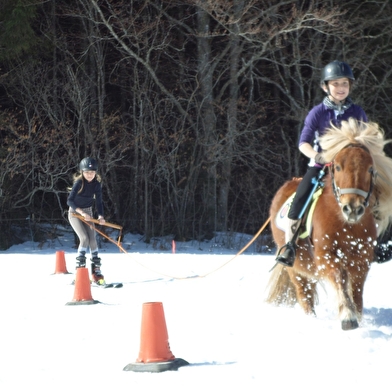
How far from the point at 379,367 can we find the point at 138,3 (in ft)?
64.4

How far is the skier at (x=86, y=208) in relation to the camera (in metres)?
12.1

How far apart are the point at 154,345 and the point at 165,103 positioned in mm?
18087

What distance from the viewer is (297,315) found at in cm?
828

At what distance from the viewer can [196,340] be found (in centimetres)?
705

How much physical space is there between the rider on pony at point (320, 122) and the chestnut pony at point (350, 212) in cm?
21

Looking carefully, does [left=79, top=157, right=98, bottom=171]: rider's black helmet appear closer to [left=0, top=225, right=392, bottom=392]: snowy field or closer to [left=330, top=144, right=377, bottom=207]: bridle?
[left=0, top=225, right=392, bottom=392]: snowy field

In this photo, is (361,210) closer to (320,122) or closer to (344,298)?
(344,298)

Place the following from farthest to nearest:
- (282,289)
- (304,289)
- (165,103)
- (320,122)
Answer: (165,103) → (282,289) → (304,289) → (320,122)

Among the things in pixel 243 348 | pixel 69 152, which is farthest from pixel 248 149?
pixel 243 348

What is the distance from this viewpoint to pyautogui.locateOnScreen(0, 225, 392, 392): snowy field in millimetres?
5504

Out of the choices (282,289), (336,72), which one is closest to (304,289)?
(282,289)

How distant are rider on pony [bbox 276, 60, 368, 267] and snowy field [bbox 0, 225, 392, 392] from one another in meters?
0.87

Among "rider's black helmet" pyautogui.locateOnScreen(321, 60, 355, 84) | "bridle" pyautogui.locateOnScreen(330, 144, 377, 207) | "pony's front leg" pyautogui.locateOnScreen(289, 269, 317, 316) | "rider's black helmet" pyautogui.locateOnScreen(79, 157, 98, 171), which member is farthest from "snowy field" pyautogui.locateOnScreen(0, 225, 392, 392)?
"rider's black helmet" pyautogui.locateOnScreen(321, 60, 355, 84)

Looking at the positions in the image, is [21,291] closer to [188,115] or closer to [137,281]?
[137,281]
